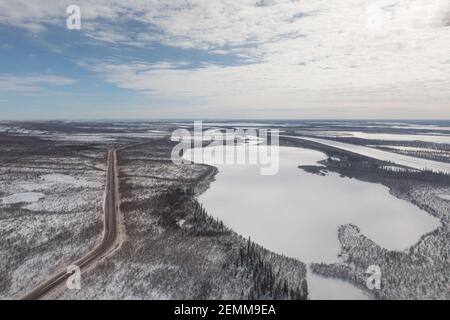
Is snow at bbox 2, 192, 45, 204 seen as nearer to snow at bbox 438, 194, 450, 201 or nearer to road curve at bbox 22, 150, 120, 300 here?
road curve at bbox 22, 150, 120, 300

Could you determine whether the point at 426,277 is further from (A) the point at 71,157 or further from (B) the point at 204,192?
(A) the point at 71,157

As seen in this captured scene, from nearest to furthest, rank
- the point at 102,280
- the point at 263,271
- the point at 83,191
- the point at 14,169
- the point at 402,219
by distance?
the point at 102,280 → the point at 263,271 → the point at 402,219 → the point at 83,191 → the point at 14,169

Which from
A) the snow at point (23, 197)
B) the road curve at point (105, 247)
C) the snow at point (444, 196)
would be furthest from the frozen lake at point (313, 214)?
the snow at point (23, 197)

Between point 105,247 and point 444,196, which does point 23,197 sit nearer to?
point 105,247

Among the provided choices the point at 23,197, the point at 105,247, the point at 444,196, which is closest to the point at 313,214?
the point at 105,247

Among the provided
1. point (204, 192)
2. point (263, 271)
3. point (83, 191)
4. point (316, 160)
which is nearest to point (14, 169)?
point (83, 191)

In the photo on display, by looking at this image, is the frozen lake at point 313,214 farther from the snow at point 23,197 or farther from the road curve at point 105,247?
the snow at point 23,197
